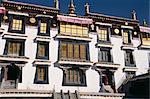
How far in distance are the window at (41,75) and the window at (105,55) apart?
682cm

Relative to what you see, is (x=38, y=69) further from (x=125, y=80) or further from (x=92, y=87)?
(x=125, y=80)

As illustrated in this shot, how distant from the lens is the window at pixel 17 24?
27430 mm

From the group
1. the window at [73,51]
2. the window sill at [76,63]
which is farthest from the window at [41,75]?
the window at [73,51]

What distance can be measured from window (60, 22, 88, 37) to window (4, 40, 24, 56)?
4.84 metres

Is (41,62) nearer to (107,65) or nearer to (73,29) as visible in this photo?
(73,29)

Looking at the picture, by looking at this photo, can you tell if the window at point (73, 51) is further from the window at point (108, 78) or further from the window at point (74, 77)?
the window at point (108, 78)

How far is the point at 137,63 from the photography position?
3197 centimetres

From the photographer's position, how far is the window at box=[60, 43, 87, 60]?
28438 mm

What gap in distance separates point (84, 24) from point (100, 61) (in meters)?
4.71

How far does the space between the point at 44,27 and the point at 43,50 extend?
2710 millimetres

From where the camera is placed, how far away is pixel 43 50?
28.0 meters

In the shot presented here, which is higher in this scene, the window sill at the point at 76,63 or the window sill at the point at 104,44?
the window sill at the point at 104,44

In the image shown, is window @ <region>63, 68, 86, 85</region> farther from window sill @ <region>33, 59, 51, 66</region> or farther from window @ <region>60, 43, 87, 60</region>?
window sill @ <region>33, 59, 51, 66</region>

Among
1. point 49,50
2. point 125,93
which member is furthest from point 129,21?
point 49,50
